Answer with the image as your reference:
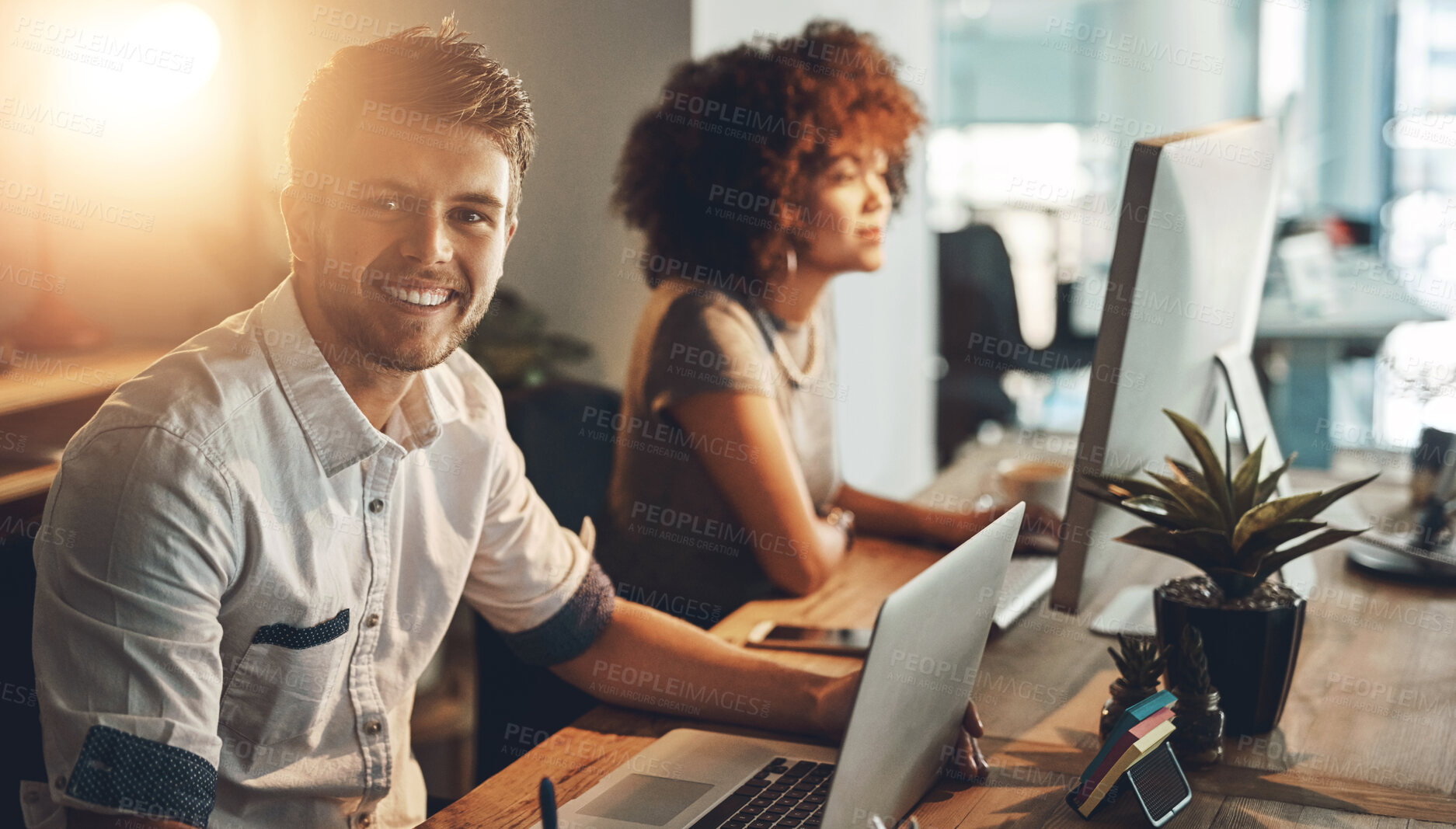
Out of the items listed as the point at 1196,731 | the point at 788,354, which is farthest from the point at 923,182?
the point at 1196,731

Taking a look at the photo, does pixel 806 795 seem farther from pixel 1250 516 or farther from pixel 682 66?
pixel 682 66

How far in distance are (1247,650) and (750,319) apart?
2.93ft

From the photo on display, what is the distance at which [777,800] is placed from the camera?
40.8 inches

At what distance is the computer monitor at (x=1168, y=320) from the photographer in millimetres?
1120

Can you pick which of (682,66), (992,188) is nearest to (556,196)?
(682,66)

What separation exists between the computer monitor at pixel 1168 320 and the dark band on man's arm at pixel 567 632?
51 cm

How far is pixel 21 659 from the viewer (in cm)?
96
